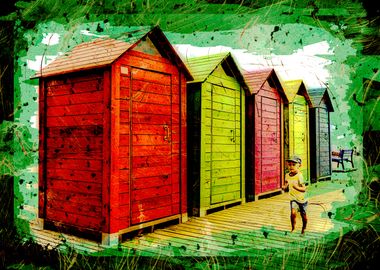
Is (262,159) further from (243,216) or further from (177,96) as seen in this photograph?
(177,96)

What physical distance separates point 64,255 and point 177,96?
317cm

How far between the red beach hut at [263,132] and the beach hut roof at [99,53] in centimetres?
292

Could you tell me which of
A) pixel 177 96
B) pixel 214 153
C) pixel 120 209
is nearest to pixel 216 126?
pixel 214 153

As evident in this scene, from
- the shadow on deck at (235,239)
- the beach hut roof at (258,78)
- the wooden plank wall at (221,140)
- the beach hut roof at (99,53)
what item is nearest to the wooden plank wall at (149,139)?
the beach hut roof at (99,53)

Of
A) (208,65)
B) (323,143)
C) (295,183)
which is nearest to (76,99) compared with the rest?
(208,65)

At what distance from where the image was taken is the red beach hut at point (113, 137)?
15.5ft

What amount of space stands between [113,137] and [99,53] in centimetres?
133

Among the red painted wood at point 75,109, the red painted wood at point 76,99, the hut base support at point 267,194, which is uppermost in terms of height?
the red painted wood at point 76,99

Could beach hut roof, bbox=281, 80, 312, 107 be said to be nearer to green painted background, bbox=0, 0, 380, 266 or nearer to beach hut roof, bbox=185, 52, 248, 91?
beach hut roof, bbox=185, 52, 248, 91

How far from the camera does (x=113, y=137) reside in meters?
4.66

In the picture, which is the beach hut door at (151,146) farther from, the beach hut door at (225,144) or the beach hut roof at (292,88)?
the beach hut roof at (292,88)

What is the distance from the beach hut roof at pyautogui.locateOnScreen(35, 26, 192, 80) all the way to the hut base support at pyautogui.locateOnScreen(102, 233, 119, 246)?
8.00ft

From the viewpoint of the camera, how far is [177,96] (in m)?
5.82

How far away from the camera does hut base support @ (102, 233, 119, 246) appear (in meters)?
4.59
